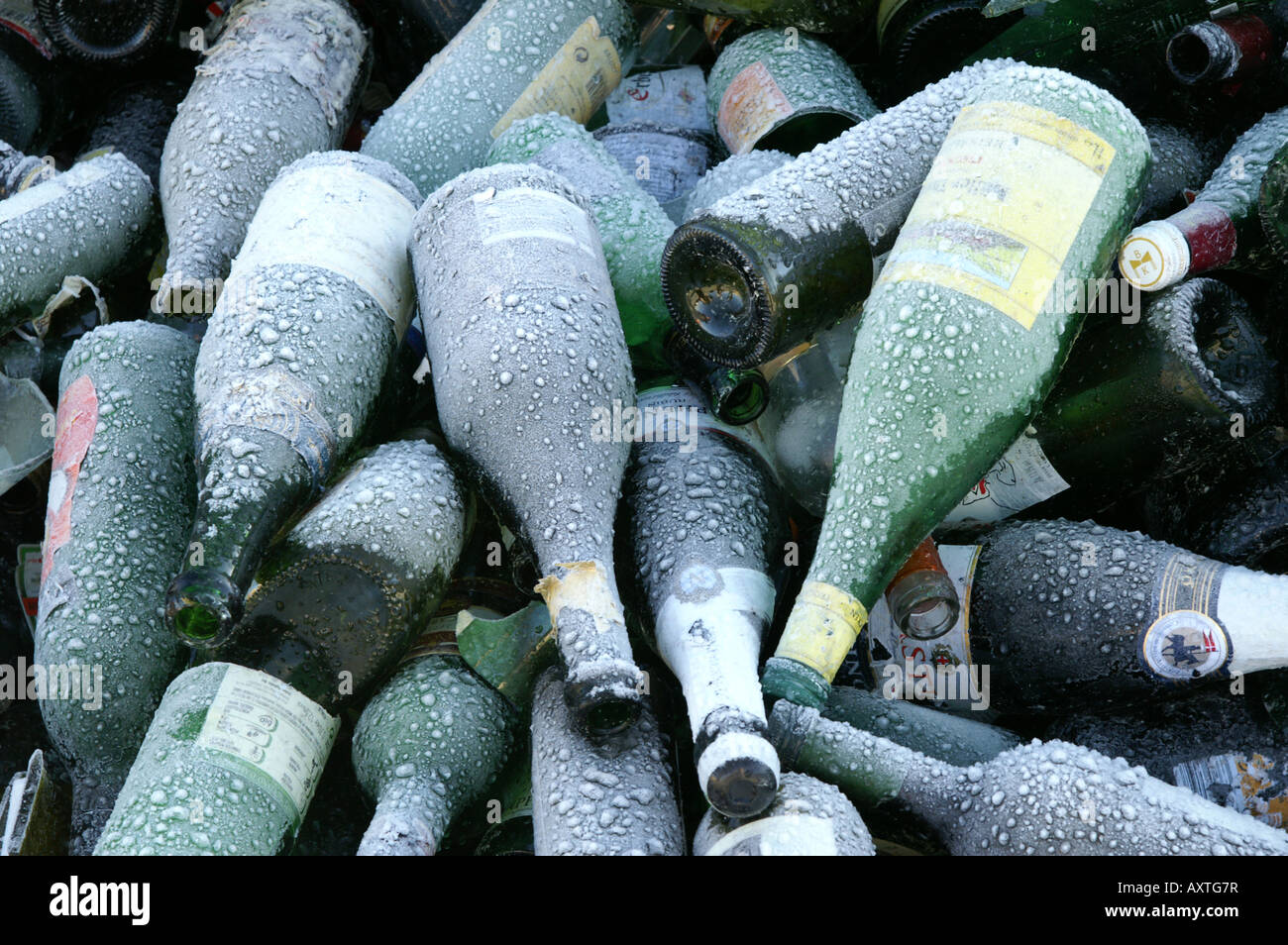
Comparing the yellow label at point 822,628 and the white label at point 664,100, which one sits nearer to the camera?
the yellow label at point 822,628

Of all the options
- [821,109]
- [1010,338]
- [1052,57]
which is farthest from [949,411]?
[1052,57]

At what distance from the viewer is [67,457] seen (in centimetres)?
125

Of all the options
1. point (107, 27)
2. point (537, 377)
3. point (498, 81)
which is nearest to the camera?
point (537, 377)

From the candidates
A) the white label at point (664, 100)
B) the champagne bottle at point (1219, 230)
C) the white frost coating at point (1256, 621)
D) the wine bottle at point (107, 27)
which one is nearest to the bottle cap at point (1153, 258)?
the champagne bottle at point (1219, 230)

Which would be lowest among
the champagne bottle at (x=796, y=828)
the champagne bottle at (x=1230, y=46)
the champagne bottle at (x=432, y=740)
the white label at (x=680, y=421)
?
the champagne bottle at (x=432, y=740)

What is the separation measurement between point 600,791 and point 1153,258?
0.71 metres

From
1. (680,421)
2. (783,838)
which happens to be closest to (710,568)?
(680,421)

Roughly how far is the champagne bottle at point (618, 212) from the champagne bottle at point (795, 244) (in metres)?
0.10

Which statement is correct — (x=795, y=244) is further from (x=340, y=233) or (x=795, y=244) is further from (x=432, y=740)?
(x=432, y=740)

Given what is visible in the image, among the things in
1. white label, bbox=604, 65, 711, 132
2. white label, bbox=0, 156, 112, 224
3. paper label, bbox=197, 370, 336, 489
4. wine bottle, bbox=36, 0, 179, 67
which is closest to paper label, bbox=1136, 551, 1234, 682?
paper label, bbox=197, 370, 336, 489

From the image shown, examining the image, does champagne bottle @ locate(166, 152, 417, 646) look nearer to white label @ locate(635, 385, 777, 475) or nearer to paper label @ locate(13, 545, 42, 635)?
white label @ locate(635, 385, 777, 475)

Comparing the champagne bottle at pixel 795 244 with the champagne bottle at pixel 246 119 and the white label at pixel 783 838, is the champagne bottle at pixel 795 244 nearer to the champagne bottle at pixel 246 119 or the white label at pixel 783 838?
the white label at pixel 783 838

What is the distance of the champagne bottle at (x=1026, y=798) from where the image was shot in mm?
902

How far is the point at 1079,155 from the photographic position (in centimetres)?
111
